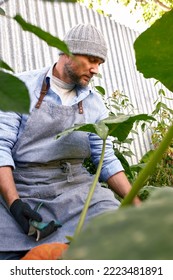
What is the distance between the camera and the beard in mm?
1650

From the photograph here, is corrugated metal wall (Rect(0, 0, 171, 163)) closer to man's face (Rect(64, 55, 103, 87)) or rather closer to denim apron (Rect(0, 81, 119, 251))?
man's face (Rect(64, 55, 103, 87))

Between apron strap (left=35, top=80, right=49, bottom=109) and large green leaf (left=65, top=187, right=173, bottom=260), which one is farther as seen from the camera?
apron strap (left=35, top=80, right=49, bottom=109)

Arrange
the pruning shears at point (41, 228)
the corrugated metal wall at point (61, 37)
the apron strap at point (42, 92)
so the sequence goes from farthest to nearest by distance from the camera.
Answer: the corrugated metal wall at point (61, 37), the apron strap at point (42, 92), the pruning shears at point (41, 228)

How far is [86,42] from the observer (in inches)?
68.1

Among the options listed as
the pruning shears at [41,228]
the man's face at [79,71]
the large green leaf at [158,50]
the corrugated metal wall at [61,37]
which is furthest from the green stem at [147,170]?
the corrugated metal wall at [61,37]

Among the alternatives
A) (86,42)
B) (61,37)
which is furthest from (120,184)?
(61,37)

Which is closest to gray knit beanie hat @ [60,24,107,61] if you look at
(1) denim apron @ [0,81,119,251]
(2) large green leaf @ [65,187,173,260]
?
(1) denim apron @ [0,81,119,251]

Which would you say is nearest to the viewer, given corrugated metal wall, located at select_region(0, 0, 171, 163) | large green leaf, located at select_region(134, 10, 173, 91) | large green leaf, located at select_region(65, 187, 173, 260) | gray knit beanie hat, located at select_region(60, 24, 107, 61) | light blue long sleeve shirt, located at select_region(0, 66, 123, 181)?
large green leaf, located at select_region(65, 187, 173, 260)

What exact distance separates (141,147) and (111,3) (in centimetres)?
239

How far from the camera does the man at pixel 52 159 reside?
1.31m

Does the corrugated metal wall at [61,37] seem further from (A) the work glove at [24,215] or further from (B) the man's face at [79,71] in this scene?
(A) the work glove at [24,215]

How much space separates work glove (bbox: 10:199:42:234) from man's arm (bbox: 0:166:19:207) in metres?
0.06

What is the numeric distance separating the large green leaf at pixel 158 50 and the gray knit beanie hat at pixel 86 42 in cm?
101

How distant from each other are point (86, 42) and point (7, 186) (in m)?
0.68
